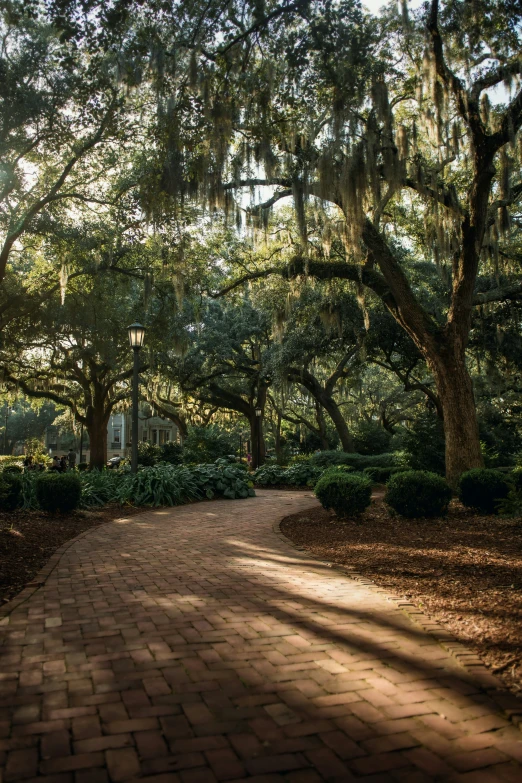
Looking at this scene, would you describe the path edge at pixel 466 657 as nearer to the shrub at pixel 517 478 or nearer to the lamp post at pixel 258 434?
the shrub at pixel 517 478

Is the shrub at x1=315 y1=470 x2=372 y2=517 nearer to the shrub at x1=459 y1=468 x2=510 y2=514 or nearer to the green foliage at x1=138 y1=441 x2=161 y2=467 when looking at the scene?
the shrub at x1=459 y1=468 x2=510 y2=514

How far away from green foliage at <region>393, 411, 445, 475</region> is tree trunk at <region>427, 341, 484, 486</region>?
11.2ft

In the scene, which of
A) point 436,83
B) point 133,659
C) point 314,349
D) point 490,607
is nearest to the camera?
point 133,659

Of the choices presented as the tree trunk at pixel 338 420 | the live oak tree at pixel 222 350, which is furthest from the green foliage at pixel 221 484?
the tree trunk at pixel 338 420

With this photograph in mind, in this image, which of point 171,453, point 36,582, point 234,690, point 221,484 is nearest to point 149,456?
point 171,453

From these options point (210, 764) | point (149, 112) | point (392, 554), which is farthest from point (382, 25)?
point (210, 764)

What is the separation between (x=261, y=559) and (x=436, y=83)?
8106 millimetres

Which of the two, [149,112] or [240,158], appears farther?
[149,112]

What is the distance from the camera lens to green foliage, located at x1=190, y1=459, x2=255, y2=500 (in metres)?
14.1

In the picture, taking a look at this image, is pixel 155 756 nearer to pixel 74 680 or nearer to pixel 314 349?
pixel 74 680

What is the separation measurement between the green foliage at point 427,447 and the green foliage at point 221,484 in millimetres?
4431

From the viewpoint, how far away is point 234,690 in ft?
9.57

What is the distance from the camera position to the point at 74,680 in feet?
9.98

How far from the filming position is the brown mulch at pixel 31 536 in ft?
18.3
